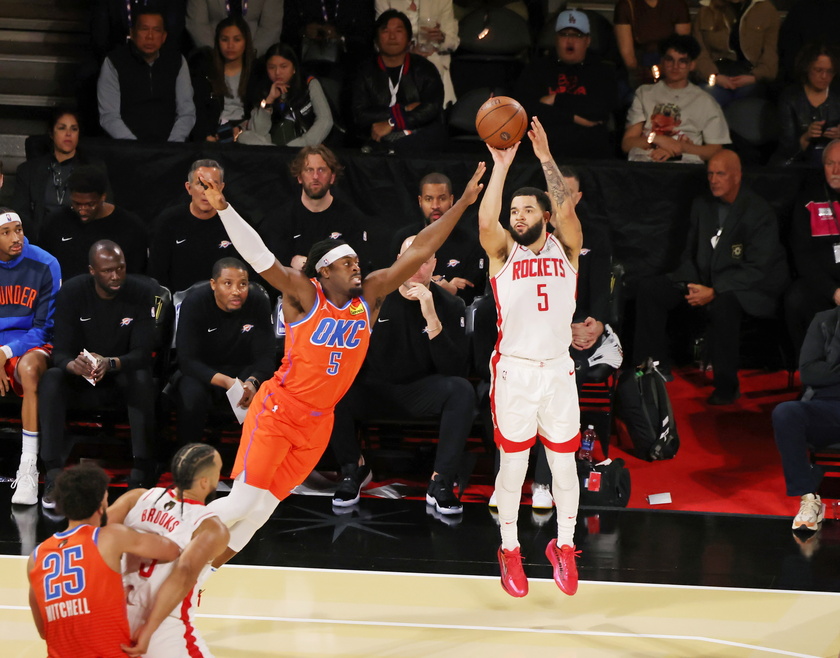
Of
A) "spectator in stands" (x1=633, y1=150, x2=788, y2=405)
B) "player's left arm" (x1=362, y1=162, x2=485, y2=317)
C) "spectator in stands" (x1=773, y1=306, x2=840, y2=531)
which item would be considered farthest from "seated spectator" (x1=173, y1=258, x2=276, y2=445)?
"spectator in stands" (x1=773, y1=306, x2=840, y2=531)

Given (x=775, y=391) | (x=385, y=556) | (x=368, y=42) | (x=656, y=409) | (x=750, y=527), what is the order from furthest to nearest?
1. (x=368, y=42)
2. (x=775, y=391)
3. (x=656, y=409)
4. (x=750, y=527)
5. (x=385, y=556)

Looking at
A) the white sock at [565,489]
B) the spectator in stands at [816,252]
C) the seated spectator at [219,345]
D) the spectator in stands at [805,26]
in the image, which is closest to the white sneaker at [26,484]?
the seated spectator at [219,345]

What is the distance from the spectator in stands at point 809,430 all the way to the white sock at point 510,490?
196 cm

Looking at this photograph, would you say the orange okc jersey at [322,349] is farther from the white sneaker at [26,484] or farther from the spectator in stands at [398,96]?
the spectator in stands at [398,96]

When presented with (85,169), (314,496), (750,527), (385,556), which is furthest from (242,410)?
(750,527)

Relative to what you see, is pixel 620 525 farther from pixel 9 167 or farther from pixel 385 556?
pixel 9 167

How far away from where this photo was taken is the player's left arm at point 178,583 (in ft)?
13.1

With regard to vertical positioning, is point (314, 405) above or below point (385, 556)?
above

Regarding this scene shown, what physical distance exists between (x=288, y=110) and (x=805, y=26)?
14.0ft

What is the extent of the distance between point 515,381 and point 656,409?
1.95 metres

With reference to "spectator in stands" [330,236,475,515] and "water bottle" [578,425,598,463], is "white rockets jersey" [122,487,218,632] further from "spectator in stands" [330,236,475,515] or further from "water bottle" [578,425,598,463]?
"water bottle" [578,425,598,463]

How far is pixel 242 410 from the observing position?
691cm

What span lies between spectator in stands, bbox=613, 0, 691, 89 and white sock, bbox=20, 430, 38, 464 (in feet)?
17.8

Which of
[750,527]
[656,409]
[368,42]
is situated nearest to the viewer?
[750,527]
